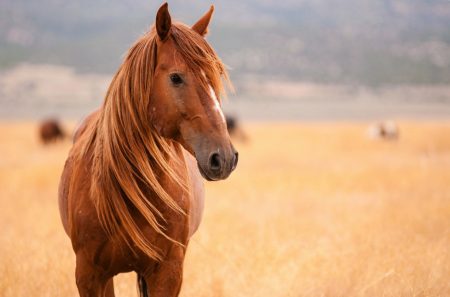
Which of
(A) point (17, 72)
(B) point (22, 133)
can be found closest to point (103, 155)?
(B) point (22, 133)

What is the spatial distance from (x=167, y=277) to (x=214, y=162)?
85 cm

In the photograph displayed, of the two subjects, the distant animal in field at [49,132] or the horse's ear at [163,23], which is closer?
the horse's ear at [163,23]

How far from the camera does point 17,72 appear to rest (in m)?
76.5

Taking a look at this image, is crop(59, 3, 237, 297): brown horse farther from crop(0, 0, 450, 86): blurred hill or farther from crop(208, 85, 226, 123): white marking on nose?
crop(0, 0, 450, 86): blurred hill

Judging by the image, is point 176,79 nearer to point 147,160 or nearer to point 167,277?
point 147,160

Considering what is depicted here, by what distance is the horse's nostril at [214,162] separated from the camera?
291 centimetres

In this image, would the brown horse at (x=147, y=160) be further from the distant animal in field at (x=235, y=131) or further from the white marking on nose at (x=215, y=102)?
the distant animal in field at (x=235, y=131)

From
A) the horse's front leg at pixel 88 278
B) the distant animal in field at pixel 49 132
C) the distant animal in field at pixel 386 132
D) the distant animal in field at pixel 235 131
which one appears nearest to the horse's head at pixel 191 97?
the horse's front leg at pixel 88 278

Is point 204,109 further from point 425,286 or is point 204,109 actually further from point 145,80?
point 425,286

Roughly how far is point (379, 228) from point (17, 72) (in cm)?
7487

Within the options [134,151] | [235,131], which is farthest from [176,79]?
[235,131]

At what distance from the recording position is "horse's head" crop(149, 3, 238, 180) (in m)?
2.95

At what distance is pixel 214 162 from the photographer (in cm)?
293

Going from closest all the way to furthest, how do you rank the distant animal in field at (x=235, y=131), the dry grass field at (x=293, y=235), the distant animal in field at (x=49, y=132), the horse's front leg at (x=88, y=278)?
the horse's front leg at (x=88, y=278) < the dry grass field at (x=293, y=235) < the distant animal in field at (x=49, y=132) < the distant animal in field at (x=235, y=131)
